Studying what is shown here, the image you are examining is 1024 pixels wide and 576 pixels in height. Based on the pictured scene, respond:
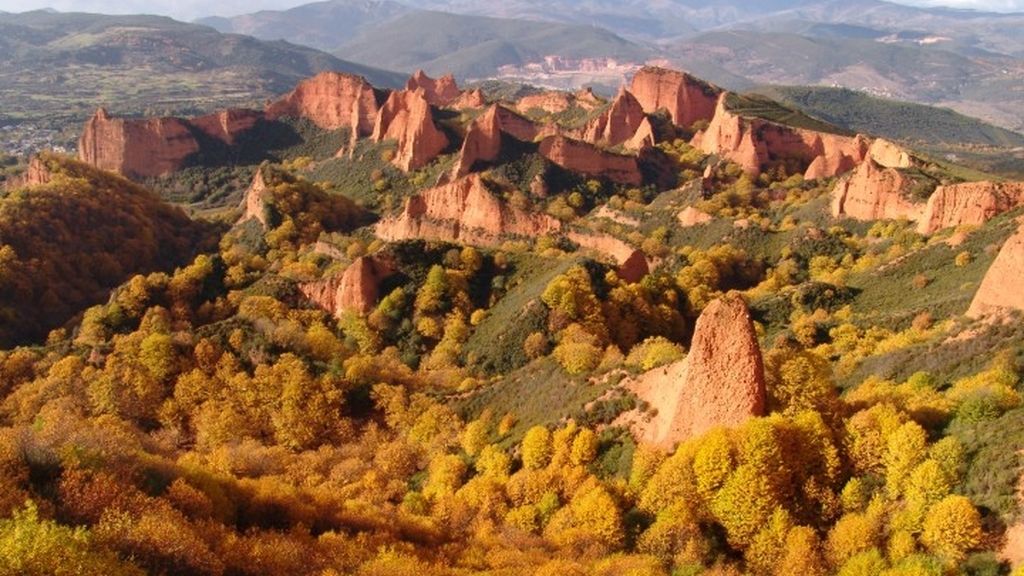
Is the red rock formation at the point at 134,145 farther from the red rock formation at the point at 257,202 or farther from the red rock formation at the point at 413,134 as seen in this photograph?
the red rock formation at the point at 257,202

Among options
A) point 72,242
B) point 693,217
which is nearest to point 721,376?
point 693,217

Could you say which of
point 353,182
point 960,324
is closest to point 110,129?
point 353,182

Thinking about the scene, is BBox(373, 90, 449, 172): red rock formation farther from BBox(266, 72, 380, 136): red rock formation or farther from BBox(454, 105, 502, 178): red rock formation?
BBox(266, 72, 380, 136): red rock formation

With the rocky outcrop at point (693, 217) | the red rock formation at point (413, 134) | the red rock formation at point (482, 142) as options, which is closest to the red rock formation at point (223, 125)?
the red rock formation at point (413, 134)

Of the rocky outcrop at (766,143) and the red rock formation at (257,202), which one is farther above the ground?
the rocky outcrop at (766,143)

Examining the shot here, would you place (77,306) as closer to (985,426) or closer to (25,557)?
(25,557)

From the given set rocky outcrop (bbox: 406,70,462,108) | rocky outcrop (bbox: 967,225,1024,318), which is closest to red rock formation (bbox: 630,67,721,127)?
rocky outcrop (bbox: 406,70,462,108)
